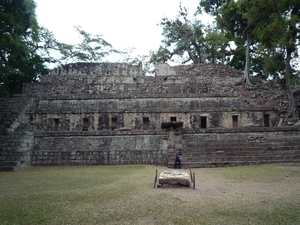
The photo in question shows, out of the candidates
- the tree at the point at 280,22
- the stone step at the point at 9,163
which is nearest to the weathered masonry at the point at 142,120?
the stone step at the point at 9,163

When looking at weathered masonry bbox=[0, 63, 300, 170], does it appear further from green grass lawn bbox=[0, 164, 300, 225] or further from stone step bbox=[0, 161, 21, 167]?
green grass lawn bbox=[0, 164, 300, 225]

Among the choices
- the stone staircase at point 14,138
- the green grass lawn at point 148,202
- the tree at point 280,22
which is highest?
the tree at point 280,22

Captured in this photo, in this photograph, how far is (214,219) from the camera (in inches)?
165

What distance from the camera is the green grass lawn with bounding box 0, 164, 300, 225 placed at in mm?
4230

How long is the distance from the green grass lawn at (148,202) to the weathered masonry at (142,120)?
13.8ft

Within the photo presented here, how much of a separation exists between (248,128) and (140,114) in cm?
732

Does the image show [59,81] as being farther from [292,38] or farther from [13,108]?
[292,38]

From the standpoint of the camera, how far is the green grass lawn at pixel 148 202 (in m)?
4.23

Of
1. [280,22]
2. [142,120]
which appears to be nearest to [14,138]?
[142,120]

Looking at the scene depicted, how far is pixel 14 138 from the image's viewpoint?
39.8ft

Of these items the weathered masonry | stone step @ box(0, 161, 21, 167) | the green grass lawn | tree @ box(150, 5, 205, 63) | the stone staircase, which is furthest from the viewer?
tree @ box(150, 5, 205, 63)

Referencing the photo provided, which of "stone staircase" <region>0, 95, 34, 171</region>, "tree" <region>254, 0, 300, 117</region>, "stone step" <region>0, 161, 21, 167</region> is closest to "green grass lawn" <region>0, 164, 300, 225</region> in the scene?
"stone step" <region>0, 161, 21, 167</region>

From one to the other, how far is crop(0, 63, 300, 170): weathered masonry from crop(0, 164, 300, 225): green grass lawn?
4196 mm

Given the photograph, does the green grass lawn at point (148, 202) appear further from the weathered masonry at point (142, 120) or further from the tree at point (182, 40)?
the tree at point (182, 40)
